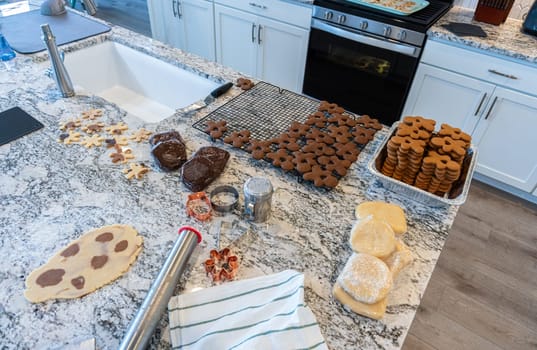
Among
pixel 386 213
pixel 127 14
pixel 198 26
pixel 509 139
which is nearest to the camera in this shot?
pixel 386 213

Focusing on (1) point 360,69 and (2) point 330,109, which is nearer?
(2) point 330,109

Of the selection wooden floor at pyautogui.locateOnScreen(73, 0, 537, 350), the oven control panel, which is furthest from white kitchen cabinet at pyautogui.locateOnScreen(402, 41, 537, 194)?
wooden floor at pyautogui.locateOnScreen(73, 0, 537, 350)

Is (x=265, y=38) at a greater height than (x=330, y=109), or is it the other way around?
(x=330, y=109)

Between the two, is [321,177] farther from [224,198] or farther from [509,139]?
[509,139]

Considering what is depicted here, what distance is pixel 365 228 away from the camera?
29.8 inches

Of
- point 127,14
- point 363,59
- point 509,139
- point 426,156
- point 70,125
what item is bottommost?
point 127,14

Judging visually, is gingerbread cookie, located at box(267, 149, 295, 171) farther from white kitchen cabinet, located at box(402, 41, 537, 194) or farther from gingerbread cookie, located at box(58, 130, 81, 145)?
white kitchen cabinet, located at box(402, 41, 537, 194)

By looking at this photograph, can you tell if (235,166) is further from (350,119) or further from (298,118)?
(350,119)

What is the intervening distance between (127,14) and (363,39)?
3.59 m

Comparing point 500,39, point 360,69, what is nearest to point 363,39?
point 360,69

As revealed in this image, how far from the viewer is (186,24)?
2.89m

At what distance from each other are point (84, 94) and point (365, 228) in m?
1.13

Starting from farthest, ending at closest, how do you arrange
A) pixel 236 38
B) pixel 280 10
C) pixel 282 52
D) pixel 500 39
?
pixel 236 38
pixel 282 52
pixel 280 10
pixel 500 39

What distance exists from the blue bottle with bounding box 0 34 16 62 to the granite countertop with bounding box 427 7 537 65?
2008 millimetres
